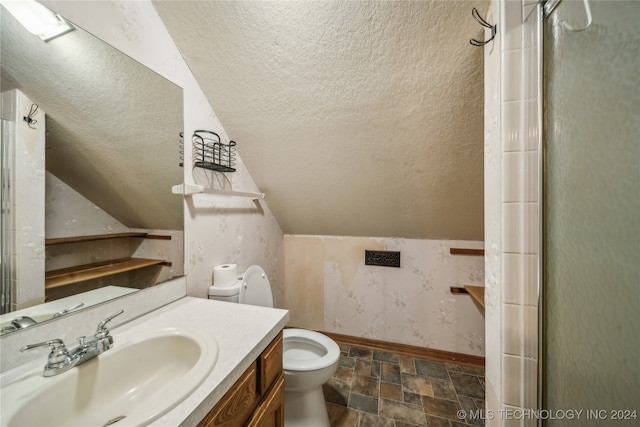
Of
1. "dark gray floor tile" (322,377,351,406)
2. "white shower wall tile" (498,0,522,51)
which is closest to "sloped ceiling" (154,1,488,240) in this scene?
"white shower wall tile" (498,0,522,51)

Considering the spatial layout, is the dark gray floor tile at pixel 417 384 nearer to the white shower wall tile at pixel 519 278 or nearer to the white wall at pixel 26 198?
the white shower wall tile at pixel 519 278

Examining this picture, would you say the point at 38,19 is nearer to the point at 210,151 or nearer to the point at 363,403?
the point at 210,151

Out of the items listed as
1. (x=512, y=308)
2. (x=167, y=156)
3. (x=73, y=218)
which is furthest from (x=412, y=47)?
(x=73, y=218)

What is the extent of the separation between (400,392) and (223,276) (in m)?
1.38

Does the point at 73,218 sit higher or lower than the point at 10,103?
lower

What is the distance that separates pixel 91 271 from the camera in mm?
755

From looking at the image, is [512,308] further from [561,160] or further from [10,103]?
Result: [10,103]

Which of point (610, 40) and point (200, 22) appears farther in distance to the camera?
point (200, 22)

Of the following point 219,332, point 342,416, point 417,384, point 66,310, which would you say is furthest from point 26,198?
point 417,384

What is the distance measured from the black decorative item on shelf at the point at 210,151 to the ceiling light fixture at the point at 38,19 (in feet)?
1.68

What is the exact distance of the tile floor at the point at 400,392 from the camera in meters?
1.27

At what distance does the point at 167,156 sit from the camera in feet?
3.42

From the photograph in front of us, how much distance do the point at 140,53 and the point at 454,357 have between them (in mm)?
2710

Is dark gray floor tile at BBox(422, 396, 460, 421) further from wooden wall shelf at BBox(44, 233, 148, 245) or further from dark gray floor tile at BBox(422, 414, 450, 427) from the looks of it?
wooden wall shelf at BBox(44, 233, 148, 245)
